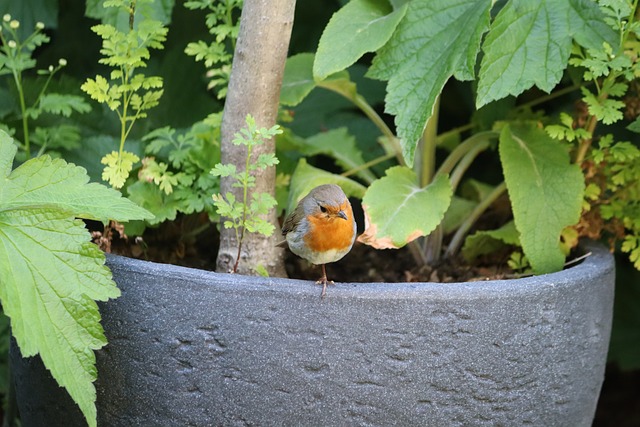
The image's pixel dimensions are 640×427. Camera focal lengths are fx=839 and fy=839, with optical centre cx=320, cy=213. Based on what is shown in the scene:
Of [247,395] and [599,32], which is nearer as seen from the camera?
[247,395]

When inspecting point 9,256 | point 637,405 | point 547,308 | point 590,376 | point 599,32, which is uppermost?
point 599,32

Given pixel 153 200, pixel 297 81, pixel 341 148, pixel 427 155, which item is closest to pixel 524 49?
pixel 427 155

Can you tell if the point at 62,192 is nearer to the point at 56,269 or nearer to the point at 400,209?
the point at 56,269

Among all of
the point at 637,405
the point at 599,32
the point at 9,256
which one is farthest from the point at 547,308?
the point at 637,405

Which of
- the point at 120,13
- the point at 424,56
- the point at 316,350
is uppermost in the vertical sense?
the point at 120,13

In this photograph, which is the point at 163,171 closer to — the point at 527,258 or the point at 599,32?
the point at 527,258

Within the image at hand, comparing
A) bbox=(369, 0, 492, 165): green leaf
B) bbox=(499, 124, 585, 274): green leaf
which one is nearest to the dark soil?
bbox=(499, 124, 585, 274): green leaf

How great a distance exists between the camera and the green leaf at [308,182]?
2.09 metres

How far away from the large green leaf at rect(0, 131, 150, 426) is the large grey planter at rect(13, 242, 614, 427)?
15 cm

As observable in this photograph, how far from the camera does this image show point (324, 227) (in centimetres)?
186

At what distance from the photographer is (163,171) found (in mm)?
1995

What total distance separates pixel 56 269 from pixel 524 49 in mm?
1083

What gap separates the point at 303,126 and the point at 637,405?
74.2 inches

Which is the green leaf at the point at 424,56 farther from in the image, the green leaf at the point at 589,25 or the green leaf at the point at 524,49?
the green leaf at the point at 589,25
